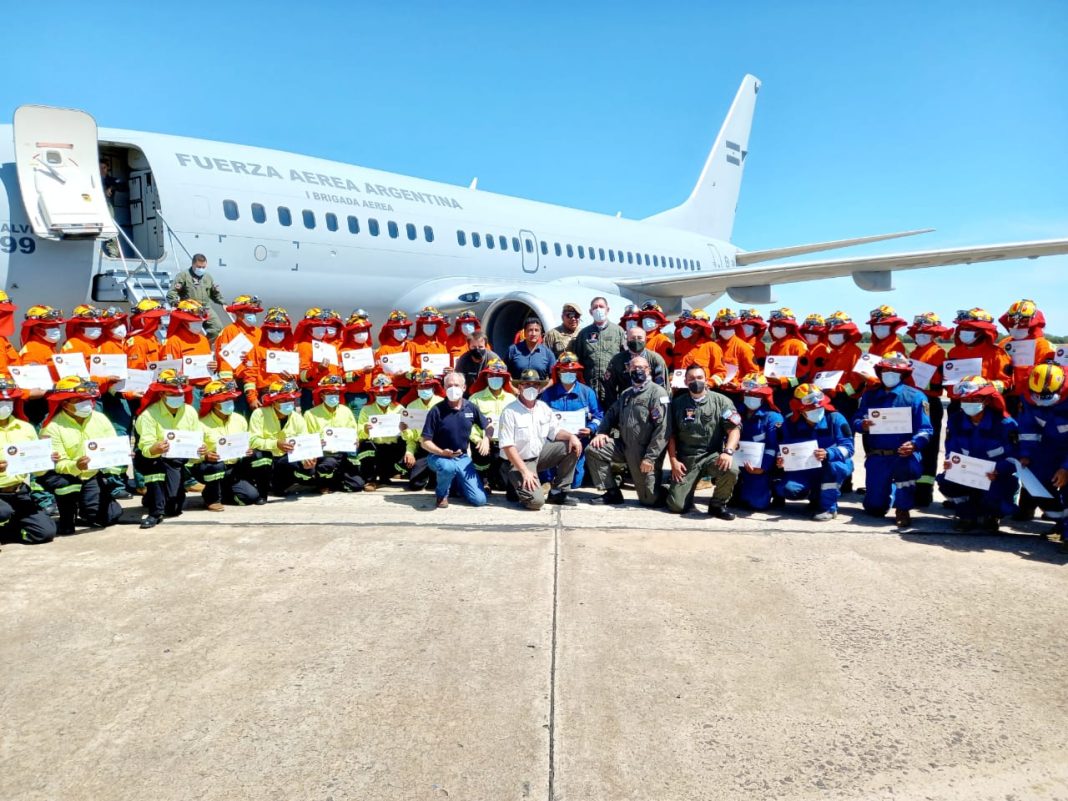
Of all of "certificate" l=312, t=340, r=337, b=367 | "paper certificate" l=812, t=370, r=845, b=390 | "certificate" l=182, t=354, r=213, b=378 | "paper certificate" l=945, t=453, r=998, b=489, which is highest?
"certificate" l=312, t=340, r=337, b=367

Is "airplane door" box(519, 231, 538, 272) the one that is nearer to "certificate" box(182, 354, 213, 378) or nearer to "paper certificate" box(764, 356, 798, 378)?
"paper certificate" box(764, 356, 798, 378)

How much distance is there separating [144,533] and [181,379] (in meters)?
1.32

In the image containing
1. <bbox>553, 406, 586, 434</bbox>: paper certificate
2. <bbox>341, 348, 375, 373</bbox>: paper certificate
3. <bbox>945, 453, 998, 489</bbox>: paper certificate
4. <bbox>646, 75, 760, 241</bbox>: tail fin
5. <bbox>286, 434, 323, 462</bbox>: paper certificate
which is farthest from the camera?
<bbox>646, 75, 760, 241</bbox>: tail fin

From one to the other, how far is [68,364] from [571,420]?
4.39 m

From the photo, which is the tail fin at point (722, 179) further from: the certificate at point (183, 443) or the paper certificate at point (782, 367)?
the certificate at point (183, 443)

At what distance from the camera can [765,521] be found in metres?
6.27

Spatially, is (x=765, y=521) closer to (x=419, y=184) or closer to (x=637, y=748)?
(x=637, y=748)

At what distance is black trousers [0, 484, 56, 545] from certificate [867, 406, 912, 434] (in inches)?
258

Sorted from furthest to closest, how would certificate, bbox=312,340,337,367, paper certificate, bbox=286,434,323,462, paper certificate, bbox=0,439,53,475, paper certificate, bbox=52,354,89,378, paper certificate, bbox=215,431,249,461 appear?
certificate, bbox=312,340,337,367
paper certificate, bbox=286,434,323,462
paper certificate, bbox=215,431,249,461
paper certificate, bbox=52,354,89,378
paper certificate, bbox=0,439,53,475

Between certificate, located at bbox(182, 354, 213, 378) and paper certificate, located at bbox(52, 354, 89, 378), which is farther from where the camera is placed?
certificate, located at bbox(182, 354, 213, 378)

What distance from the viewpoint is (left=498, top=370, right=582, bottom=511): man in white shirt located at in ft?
22.0

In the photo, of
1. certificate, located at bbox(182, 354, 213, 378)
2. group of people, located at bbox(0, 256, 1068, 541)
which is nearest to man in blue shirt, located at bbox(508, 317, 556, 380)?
group of people, located at bbox(0, 256, 1068, 541)

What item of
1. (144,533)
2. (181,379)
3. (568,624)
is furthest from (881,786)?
(181,379)

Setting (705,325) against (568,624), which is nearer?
(568,624)
